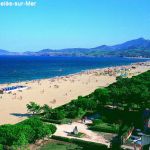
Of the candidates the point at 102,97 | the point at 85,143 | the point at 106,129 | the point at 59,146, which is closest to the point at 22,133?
the point at 59,146

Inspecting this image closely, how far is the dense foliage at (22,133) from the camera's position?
27511 millimetres

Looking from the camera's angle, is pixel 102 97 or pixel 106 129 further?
pixel 102 97

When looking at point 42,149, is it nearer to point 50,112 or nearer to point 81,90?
point 50,112

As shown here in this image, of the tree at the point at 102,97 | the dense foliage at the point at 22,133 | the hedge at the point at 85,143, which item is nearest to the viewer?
the dense foliage at the point at 22,133

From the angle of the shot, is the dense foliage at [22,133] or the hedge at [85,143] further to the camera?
the hedge at [85,143]

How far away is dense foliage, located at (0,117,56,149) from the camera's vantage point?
90.3 ft

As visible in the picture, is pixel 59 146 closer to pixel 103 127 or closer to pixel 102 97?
pixel 103 127

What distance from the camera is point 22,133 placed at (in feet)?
92.4

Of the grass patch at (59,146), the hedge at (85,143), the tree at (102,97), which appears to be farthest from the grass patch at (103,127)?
the tree at (102,97)

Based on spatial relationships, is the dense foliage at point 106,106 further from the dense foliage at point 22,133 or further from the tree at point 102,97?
the dense foliage at point 22,133

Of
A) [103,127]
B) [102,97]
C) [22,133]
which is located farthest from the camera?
[102,97]

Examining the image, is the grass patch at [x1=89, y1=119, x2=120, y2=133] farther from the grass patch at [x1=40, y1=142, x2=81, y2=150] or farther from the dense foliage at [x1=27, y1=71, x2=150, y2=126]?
the grass patch at [x1=40, y1=142, x2=81, y2=150]

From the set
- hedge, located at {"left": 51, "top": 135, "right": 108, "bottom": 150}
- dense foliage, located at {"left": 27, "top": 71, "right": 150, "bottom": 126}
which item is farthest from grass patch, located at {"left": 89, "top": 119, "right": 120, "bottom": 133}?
hedge, located at {"left": 51, "top": 135, "right": 108, "bottom": 150}

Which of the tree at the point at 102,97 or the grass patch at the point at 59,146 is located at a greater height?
the tree at the point at 102,97
